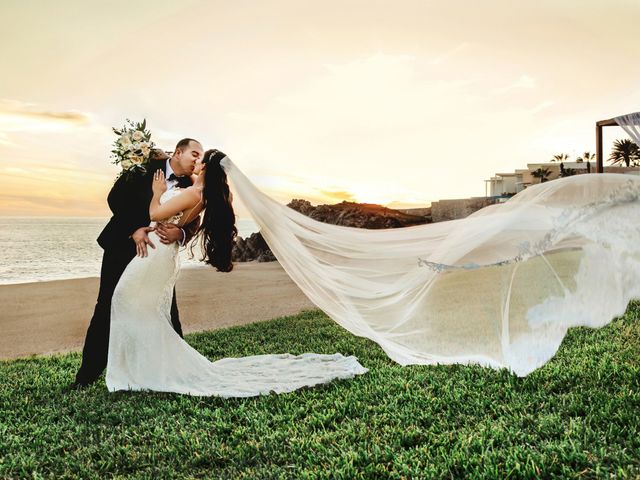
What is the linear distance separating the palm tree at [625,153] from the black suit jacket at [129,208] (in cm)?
3835

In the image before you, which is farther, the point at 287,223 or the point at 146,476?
the point at 287,223

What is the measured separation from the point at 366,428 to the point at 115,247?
2.87 meters

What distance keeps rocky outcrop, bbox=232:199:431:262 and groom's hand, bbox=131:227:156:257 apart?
13490mm

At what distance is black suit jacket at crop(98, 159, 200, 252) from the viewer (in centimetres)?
459

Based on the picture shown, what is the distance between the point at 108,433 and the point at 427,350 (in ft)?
8.55

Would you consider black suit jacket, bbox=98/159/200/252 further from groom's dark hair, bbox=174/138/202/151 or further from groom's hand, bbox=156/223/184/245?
groom's dark hair, bbox=174/138/202/151


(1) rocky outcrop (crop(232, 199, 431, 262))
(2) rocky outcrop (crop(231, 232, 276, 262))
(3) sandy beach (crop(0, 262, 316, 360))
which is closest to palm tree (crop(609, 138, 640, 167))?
(1) rocky outcrop (crop(232, 199, 431, 262))

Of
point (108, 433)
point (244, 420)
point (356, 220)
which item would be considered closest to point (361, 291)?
point (244, 420)

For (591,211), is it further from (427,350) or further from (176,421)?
(176,421)

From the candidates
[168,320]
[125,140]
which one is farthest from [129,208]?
[168,320]

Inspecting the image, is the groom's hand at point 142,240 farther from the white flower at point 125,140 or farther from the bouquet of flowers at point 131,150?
the white flower at point 125,140

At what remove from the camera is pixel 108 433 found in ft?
11.1

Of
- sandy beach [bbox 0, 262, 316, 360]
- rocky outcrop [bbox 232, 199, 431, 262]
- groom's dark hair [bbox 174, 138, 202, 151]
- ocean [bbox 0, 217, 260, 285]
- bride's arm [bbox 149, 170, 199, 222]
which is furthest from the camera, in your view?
ocean [bbox 0, 217, 260, 285]

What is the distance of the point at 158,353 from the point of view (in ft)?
14.1
